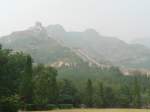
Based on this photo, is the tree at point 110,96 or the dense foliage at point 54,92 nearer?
the dense foliage at point 54,92

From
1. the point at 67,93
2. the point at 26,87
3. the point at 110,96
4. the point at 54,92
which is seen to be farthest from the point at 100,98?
the point at 26,87

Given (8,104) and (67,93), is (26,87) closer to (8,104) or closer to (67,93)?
(67,93)

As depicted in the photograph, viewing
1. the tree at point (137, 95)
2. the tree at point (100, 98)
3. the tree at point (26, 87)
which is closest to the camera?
the tree at point (26, 87)

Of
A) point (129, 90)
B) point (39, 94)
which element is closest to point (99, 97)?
point (129, 90)

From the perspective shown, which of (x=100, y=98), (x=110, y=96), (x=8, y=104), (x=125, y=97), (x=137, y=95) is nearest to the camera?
(x=8, y=104)

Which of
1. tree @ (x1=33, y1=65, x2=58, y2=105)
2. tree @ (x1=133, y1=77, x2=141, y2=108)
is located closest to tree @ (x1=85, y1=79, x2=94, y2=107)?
tree @ (x1=33, y1=65, x2=58, y2=105)

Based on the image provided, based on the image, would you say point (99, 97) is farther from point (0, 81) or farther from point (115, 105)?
point (0, 81)

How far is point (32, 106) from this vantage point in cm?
7962

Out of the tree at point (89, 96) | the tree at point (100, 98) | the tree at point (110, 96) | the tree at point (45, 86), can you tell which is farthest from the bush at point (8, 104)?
the tree at point (110, 96)

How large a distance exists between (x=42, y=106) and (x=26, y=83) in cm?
766

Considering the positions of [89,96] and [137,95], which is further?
[137,95]

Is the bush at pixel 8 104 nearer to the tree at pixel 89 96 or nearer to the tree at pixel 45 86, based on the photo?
the tree at pixel 45 86

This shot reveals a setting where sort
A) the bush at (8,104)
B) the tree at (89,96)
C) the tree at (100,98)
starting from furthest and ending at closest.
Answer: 1. the tree at (100,98)
2. the tree at (89,96)
3. the bush at (8,104)

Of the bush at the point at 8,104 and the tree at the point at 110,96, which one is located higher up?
the bush at the point at 8,104
